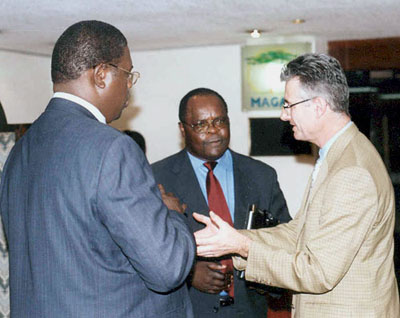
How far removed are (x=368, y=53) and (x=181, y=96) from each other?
1879 mm

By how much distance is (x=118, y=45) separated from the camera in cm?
170

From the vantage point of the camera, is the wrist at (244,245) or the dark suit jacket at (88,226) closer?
the dark suit jacket at (88,226)

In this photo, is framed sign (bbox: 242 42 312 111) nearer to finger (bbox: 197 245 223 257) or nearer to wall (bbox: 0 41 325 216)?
wall (bbox: 0 41 325 216)

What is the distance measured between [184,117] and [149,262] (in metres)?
1.63

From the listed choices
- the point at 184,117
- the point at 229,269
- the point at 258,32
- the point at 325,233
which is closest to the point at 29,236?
the point at 325,233

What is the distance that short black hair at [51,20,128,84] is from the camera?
163 centimetres

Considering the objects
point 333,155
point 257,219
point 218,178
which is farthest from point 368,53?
point 333,155

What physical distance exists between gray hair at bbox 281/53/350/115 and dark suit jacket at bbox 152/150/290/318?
954 millimetres

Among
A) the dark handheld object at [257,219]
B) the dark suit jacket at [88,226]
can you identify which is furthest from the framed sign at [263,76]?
the dark suit jacket at [88,226]

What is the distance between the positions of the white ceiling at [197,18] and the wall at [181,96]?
16.4 inches

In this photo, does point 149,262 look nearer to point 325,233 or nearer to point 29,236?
point 29,236

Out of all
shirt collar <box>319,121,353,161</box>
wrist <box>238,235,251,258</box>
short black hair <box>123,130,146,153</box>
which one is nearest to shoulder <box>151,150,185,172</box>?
wrist <box>238,235,251,258</box>

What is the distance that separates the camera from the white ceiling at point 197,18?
3148 millimetres

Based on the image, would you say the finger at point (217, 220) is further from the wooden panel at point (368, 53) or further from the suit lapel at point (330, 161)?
the wooden panel at point (368, 53)
